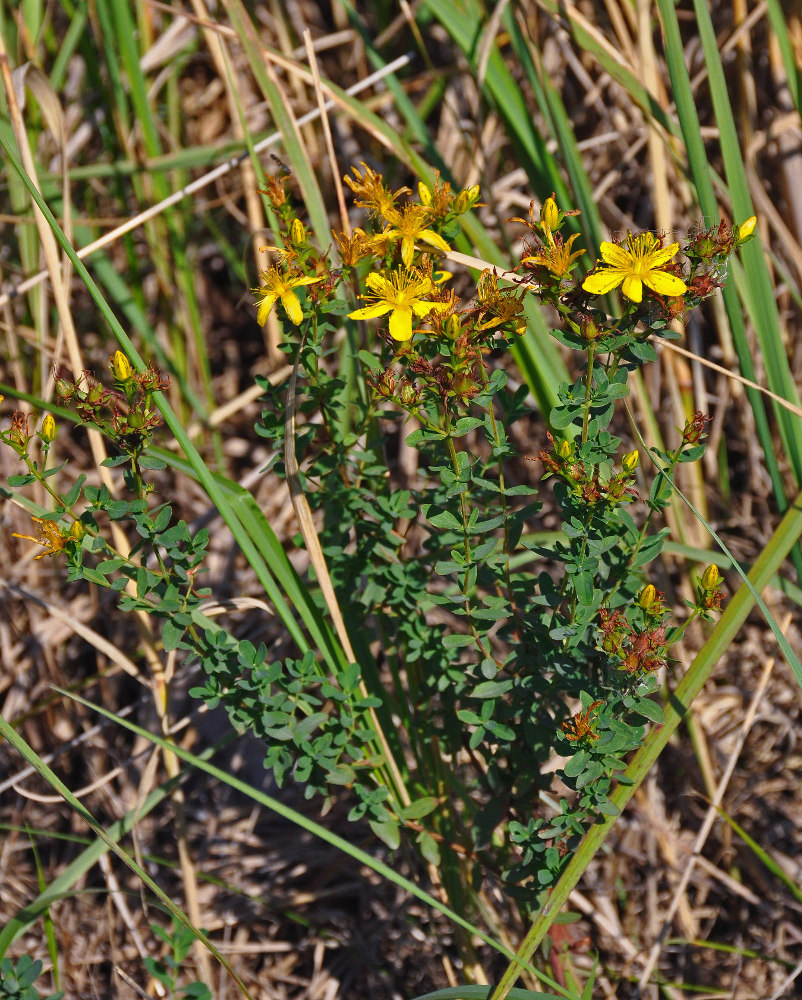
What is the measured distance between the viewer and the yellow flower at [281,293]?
2.81ft

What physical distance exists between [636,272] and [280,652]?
107 centimetres

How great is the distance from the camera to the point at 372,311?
802mm

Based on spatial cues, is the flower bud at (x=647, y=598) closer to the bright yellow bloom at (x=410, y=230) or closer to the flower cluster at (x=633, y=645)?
the flower cluster at (x=633, y=645)

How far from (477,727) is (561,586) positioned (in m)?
0.23

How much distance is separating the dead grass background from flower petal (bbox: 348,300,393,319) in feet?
2.19

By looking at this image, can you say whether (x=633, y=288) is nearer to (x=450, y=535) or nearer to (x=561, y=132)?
(x=450, y=535)

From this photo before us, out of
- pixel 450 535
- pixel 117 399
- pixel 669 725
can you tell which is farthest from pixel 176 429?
pixel 669 725

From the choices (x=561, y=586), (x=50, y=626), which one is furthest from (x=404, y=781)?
(x=50, y=626)

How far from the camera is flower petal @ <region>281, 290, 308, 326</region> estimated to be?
853 millimetres

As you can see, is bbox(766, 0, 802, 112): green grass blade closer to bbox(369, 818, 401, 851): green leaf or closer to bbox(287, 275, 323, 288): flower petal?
bbox(287, 275, 323, 288): flower petal

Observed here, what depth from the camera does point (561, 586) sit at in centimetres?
95

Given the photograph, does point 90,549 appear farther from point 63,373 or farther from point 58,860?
point 58,860

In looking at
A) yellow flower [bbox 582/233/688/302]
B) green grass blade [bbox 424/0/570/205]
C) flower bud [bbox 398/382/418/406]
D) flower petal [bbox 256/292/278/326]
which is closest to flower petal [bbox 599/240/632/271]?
yellow flower [bbox 582/233/688/302]

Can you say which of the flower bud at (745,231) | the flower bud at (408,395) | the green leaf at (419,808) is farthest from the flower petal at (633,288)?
the green leaf at (419,808)
